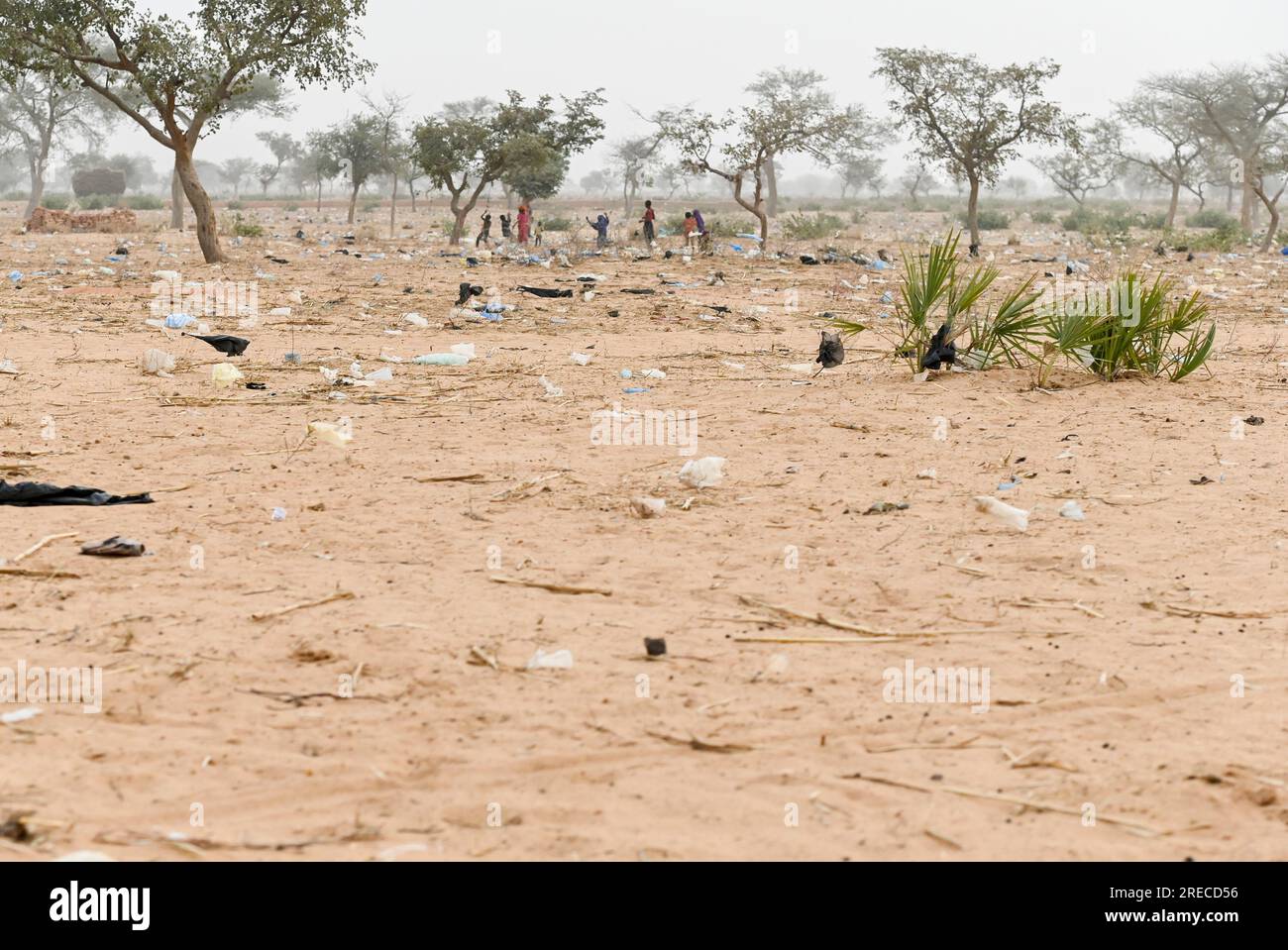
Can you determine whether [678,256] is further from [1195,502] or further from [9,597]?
[9,597]

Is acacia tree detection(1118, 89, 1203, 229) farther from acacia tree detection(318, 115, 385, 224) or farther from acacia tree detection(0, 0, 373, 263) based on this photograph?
acacia tree detection(0, 0, 373, 263)

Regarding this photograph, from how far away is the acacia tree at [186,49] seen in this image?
15.0 meters

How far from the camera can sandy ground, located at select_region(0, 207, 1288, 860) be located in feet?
8.07

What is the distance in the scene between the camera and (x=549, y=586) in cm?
387

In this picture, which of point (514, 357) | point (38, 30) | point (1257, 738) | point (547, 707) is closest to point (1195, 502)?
point (1257, 738)

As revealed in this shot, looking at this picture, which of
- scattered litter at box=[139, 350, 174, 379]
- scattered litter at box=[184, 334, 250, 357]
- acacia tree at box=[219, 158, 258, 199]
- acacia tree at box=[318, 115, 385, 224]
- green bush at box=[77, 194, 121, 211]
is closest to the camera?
scattered litter at box=[139, 350, 174, 379]

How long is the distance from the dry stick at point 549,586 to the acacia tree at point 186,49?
12640mm

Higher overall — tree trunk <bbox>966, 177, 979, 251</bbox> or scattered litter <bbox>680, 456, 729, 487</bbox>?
tree trunk <bbox>966, 177, 979, 251</bbox>

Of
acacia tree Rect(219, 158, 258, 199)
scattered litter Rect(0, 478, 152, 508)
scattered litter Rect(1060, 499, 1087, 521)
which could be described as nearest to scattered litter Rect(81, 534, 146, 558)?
scattered litter Rect(0, 478, 152, 508)

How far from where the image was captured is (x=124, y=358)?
8.18 metres

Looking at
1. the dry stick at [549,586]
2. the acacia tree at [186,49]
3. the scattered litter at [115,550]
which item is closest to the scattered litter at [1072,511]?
the dry stick at [549,586]

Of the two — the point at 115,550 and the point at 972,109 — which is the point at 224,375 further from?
the point at 972,109

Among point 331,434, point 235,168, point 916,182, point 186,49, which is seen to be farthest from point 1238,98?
point 235,168

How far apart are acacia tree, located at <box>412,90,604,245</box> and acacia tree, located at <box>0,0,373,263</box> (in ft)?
16.5
